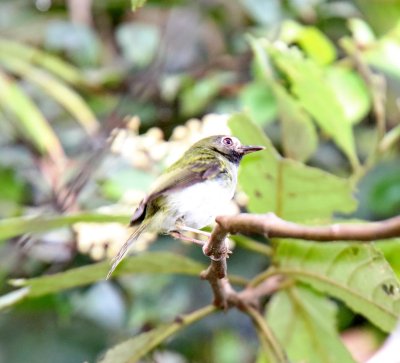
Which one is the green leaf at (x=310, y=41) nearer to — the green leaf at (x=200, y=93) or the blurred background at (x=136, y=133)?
the blurred background at (x=136, y=133)

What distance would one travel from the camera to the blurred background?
63.7 inches

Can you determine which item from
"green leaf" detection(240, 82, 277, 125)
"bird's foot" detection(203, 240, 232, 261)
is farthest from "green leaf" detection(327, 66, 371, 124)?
"bird's foot" detection(203, 240, 232, 261)

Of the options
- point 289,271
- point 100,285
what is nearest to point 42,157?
point 100,285

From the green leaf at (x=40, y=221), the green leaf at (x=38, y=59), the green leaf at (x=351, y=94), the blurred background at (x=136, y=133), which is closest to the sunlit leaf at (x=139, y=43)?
the blurred background at (x=136, y=133)

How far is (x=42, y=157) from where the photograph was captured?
6.54ft

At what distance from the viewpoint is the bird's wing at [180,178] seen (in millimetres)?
861

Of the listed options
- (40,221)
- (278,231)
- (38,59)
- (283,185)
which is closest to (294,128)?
(283,185)

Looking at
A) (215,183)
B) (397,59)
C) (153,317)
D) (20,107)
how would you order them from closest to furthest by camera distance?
(215,183), (397,59), (153,317), (20,107)

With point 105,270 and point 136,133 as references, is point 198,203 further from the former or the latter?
point 136,133

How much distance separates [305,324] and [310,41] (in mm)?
657

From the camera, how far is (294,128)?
4.07 feet

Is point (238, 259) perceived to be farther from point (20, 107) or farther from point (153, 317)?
point (20, 107)

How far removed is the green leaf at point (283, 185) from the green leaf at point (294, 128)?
0.45ft

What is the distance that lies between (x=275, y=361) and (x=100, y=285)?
85cm
